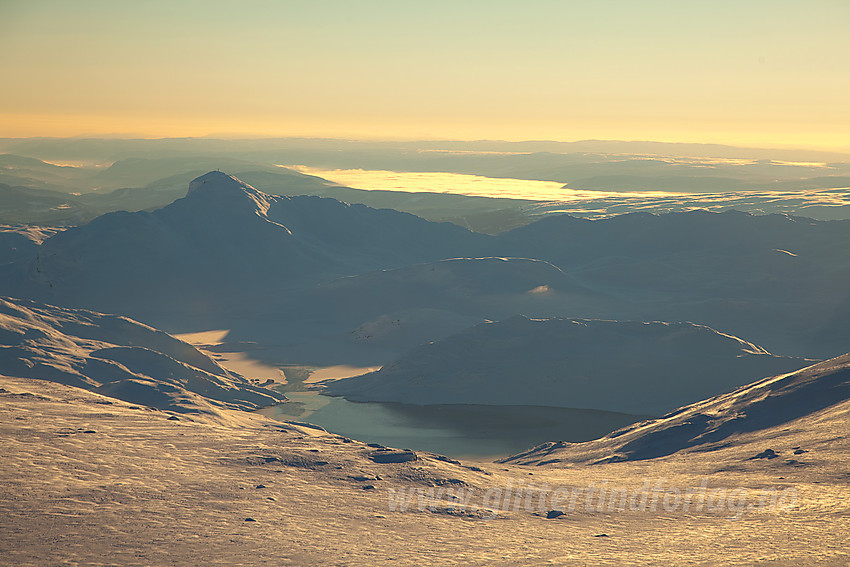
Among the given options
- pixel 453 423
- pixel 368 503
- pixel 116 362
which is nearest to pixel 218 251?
pixel 116 362

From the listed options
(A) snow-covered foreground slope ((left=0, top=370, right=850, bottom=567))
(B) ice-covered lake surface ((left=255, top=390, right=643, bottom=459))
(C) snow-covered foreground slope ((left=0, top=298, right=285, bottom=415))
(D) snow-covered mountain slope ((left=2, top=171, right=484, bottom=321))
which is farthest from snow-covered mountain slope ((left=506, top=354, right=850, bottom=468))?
(D) snow-covered mountain slope ((left=2, top=171, right=484, bottom=321))

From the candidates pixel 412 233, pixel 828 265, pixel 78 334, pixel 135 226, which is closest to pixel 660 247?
pixel 828 265

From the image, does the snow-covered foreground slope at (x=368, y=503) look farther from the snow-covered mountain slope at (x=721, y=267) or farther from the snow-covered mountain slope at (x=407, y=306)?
the snow-covered mountain slope at (x=721, y=267)

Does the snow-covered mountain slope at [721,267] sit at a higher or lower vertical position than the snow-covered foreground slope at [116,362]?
higher

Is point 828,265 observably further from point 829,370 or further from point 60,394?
point 60,394

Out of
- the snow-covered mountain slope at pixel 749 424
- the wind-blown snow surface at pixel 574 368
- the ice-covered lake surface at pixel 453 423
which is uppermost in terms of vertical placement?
the snow-covered mountain slope at pixel 749 424

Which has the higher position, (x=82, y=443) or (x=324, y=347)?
(x=82, y=443)

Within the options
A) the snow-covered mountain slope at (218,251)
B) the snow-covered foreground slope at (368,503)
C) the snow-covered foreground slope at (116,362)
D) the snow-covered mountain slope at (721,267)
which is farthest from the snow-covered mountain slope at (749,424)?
the snow-covered mountain slope at (218,251)
